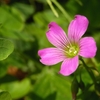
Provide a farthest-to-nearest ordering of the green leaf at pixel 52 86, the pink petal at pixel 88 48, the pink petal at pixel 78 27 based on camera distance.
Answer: the green leaf at pixel 52 86
the pink petal at pixel 78 27
the pink petal at pixel 88 48

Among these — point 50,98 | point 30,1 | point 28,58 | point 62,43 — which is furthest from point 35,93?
point 30,1

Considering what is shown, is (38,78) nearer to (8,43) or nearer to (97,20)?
(97,20)

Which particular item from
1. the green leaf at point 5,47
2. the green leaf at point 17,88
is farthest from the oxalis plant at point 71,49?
the green leaf at point 17,88

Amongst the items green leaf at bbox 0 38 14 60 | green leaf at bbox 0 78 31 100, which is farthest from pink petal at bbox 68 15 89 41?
green leaf at bbox 0 78 31 100

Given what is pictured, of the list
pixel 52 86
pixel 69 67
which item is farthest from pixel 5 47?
pixel 52 86

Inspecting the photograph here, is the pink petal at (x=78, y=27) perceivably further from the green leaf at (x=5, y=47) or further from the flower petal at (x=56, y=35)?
the green leaf at (x=5, y=47)

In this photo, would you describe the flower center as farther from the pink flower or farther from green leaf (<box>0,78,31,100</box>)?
green leaf (<box>0,78,31,100</box>)

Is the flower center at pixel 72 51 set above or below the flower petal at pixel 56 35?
below
